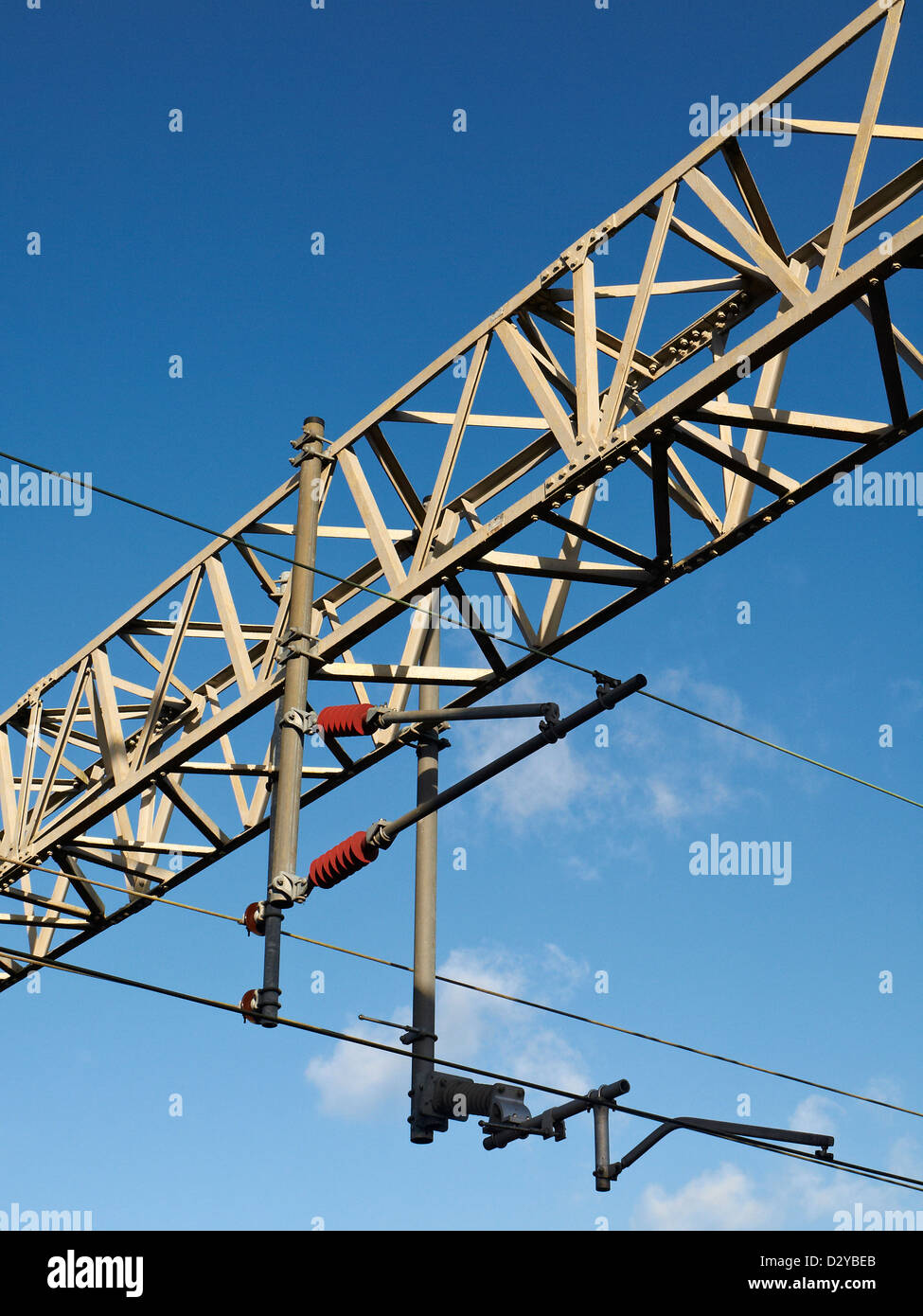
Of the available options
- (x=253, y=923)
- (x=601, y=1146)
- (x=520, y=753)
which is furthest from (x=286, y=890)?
(x=601, y=1146)

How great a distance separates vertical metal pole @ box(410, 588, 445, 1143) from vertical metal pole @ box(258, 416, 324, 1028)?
0.90m

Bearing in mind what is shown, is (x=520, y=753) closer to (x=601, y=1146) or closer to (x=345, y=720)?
(x=345, y=720)

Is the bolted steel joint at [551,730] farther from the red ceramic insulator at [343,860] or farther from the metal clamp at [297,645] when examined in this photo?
the metal clamp at [297,645]

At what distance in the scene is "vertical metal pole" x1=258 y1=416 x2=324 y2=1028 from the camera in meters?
10.1

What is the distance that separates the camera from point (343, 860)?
420 inches

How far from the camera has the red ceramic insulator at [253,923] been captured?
33.7ft

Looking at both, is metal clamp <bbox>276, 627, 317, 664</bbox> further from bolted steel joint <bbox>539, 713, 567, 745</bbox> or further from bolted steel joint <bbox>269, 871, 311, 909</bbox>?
bolted steel joint <bbox>539, 713, 567, 745</bbox>

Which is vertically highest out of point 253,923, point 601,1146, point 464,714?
point 464,714

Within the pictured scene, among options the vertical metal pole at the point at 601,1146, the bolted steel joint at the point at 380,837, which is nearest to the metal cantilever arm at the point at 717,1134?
the vertical metal pole at the point at 601,1146

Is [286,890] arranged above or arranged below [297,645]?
below

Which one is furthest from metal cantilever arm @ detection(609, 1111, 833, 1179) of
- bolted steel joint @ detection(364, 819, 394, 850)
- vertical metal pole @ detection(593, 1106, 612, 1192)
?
bolted steel joint @ detection(364, 819, 394, 850)

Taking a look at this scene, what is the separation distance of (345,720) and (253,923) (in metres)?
1.62

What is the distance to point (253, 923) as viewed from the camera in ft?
33.9

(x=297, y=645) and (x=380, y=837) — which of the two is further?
(x=297, y=645)
